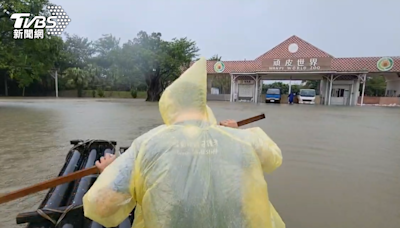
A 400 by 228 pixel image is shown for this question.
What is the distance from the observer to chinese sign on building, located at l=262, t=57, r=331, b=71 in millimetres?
19781

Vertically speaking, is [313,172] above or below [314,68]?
below

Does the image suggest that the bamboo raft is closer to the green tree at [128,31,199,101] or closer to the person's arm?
the person's arm

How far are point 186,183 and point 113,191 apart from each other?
0.90 ft

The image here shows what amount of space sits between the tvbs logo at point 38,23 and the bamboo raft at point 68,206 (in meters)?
11.9

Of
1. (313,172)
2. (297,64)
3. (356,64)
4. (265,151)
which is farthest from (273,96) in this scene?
(265,151)

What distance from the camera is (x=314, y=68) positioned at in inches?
784

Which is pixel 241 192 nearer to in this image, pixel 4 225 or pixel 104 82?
pixel 4 225

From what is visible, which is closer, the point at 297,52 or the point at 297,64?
the point at 297,64

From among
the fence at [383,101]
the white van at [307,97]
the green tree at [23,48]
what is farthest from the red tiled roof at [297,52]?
the green tree at [23,48]

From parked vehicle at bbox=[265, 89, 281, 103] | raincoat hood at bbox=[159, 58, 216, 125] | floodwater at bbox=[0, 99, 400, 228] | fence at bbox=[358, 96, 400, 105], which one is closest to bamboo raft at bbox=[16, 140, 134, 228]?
floodwater at bbox=[0, 99, 400, 228]

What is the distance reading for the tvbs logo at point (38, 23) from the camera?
1176cm

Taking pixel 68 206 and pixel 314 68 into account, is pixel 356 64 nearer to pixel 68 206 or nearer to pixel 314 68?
pixel 314 68

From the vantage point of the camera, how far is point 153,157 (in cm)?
93

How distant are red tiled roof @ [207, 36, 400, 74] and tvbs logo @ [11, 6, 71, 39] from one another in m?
14.0
